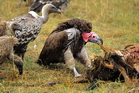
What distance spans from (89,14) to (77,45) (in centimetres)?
483

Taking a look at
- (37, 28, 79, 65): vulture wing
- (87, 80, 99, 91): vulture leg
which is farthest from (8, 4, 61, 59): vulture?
(87, 80, 99, 91): vulture leg

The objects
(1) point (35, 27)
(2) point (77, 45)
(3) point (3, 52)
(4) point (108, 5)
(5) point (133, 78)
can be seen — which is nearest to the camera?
(5) point (133, 78)

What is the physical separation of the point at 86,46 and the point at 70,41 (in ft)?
6.60

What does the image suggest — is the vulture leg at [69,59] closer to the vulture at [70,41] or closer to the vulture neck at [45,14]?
the vulture at [70,41]

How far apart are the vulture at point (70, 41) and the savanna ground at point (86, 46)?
23 cm

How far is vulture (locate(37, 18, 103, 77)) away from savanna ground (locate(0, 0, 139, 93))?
225 mm

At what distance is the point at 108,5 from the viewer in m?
10.0

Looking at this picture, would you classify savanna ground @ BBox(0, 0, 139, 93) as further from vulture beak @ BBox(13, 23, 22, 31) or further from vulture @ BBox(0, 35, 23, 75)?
vulture beak @ BBox(13, 23, 22, 31)

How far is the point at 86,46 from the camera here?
718 cm

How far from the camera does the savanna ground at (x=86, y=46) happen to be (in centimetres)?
443

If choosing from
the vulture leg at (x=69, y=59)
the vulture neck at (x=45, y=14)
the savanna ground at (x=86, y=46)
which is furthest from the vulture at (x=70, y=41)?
the vulture neck at (x=45, y=14)

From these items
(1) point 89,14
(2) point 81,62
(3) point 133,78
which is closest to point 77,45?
(2) point 81,62

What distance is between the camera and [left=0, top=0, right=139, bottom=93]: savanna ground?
174 inches

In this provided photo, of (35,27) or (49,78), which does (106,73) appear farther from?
(35,27)
